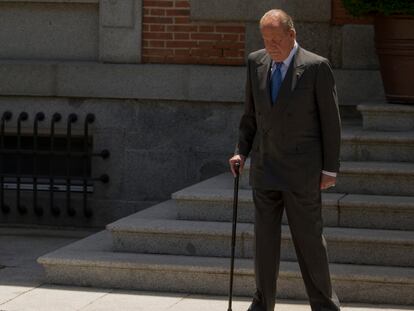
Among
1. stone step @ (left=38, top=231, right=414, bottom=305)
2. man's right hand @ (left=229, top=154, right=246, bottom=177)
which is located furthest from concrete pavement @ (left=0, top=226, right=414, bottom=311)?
man's right hand @ (left=229, top=154, right=246, bottom=177)

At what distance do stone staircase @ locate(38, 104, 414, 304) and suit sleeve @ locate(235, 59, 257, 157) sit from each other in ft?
3.78

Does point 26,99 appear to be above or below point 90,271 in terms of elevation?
above

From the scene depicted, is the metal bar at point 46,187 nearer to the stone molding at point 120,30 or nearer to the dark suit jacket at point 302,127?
the stone molding at point 120,30

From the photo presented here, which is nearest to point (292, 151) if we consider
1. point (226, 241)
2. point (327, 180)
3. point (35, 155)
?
point (327, 180)

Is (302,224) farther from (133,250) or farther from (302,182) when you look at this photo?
(133,250)

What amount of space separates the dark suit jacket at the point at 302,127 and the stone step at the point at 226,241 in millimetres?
1373

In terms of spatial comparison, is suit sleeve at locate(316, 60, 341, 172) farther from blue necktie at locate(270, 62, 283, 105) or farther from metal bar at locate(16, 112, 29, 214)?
metal bar at locate(16, 112, 29, 214)

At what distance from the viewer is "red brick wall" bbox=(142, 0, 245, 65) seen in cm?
1087

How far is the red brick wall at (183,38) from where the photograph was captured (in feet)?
35.7

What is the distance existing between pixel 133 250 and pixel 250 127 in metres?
1.88

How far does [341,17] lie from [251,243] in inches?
121

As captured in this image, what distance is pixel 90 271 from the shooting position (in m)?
8.48

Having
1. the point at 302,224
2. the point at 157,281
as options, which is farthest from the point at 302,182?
the point at 157,281

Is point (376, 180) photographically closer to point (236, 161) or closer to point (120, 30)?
point (236, 161)
